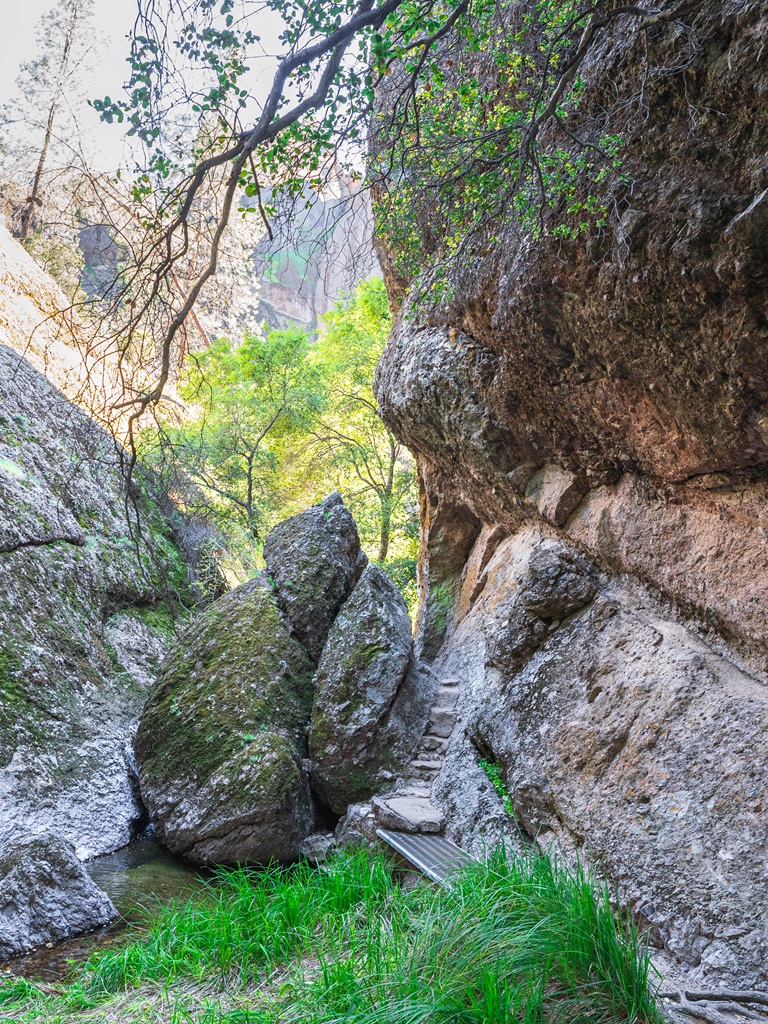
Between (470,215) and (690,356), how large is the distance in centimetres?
262

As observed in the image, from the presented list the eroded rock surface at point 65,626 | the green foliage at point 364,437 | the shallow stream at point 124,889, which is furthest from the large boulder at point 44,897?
the green foliage at point 364,437

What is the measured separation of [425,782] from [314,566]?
2.95m

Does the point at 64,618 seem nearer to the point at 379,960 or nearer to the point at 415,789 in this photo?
the point at 415,789

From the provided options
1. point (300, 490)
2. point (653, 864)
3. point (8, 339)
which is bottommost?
point (653, 864)

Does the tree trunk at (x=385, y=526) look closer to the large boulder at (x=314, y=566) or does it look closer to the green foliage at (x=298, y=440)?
the green foliage at (x=298, y=440)

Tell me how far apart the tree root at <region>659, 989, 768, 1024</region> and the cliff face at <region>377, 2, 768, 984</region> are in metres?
0.18

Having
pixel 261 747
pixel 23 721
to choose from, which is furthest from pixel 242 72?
pixel 23 721

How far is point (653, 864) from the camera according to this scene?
143 inches

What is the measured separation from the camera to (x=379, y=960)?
317 centimetres

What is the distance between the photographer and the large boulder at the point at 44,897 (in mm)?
4836

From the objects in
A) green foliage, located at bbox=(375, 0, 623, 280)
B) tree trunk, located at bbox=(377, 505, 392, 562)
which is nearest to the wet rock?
green foliage, located at bbox=(375, 0, 623, 280)

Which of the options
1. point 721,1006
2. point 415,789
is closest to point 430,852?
point 415,789

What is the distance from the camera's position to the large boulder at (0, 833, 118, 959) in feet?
15.9

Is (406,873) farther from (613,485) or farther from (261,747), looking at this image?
(613,485)
